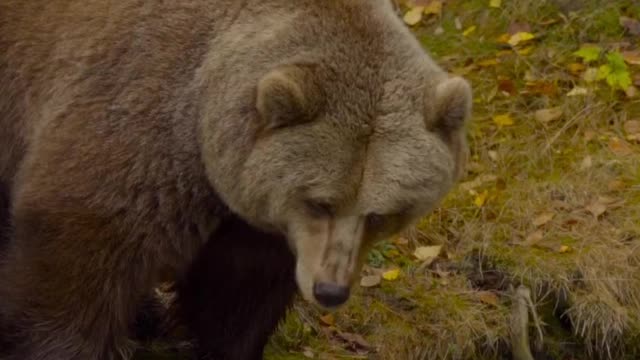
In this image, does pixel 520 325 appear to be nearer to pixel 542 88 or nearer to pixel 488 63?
pixel 542 88

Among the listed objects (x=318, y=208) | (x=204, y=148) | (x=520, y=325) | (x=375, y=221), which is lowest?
(x=520, y=325)

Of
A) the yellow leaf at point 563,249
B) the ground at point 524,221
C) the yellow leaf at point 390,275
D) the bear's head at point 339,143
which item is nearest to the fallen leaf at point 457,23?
the ground at point 524,221

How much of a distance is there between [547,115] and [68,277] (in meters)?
4.43

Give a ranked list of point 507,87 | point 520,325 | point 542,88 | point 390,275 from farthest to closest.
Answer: point 507,87, point 542,88, point 390,275, point 520,325

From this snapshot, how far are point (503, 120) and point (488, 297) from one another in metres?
1.76

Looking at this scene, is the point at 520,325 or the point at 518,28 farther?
the point at 518,28

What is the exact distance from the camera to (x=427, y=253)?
27.8ft

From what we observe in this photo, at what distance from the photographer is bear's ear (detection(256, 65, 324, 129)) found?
5.55 metres

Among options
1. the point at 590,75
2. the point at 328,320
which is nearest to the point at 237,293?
the point at 328,320

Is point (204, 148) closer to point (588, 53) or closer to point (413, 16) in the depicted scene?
point (588, 53)

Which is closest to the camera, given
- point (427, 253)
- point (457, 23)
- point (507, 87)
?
point (427, 253)

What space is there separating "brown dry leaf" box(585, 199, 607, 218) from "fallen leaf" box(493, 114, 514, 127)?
1011 millimetres

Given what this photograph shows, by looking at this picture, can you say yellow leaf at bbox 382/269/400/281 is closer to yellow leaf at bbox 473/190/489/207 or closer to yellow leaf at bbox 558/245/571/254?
yellow leaf at bbox 473/190/489/207

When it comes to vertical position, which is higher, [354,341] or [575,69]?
[354,341]
